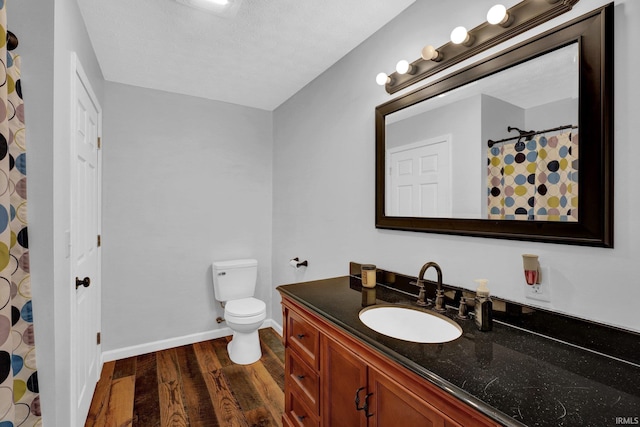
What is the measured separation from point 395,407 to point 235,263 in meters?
2.29

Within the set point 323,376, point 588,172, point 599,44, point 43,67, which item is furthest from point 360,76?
point 323,376

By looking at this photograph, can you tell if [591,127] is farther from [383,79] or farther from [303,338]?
[303,338]

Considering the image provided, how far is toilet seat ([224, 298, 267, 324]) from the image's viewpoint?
8.39 feet

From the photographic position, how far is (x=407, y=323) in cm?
143

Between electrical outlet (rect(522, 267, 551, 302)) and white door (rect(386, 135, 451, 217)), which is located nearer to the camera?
electrical outlet (rect(522, 267, 551, 302))

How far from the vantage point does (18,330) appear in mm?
1034

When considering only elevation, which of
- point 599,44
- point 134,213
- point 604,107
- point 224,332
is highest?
point 599,44

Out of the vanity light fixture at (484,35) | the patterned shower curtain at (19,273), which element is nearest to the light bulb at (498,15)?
the vanity light fixture at (484,35)

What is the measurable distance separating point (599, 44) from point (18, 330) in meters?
2.12

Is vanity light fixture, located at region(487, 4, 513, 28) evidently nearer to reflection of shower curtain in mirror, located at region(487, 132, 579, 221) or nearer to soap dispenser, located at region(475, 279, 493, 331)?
reflection of shower curtain in mirror, located at region(487, 132, 579, 221)

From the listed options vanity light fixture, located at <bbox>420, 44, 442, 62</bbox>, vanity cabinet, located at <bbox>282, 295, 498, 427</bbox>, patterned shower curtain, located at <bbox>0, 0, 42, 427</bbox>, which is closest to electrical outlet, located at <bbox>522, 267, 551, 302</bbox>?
vanity cabinet, located at <bbox>282, 295, 498, 427</bbox>

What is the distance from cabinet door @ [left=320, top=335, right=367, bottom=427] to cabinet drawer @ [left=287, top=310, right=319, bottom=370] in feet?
0.23

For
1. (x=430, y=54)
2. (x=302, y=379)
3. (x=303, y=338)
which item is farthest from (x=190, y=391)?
(x=430, y=54)

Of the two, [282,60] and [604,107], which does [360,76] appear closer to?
[282,60]
